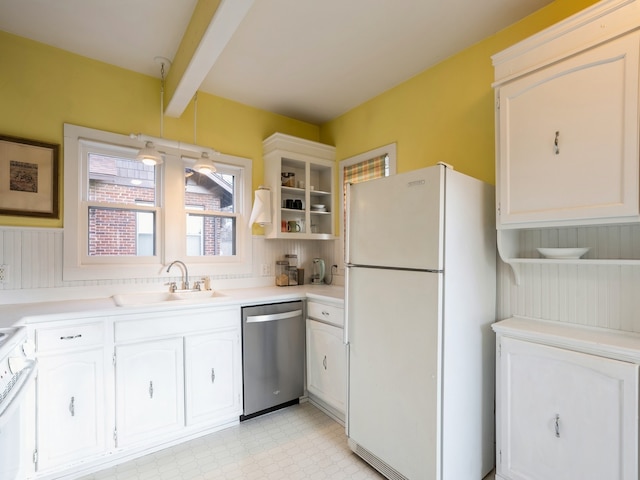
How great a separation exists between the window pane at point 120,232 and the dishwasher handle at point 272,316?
1022 mm

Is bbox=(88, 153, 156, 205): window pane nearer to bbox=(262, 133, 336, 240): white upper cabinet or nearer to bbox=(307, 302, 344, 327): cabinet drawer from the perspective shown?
bbox=(262, 133, 336, 240): white upper cabinet

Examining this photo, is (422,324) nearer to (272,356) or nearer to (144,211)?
(272,356)

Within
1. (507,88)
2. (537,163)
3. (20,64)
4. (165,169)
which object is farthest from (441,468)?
(20,64)

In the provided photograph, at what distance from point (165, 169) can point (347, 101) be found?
5.78 ft

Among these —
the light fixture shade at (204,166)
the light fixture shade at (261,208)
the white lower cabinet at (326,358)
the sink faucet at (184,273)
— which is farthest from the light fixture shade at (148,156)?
the white lower cabinet at (326,358)

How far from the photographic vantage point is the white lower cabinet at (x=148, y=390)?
1.93 m

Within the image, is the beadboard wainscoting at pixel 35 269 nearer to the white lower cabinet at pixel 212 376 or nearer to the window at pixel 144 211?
the window at pixel 144 211

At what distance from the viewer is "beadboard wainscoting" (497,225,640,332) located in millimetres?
1513

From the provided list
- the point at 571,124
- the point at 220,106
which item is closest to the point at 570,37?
the point at 571,124

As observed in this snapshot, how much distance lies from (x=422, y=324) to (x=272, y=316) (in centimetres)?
127

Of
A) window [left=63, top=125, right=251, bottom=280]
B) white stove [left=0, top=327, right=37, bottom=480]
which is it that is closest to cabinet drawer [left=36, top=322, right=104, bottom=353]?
white stove [left=0, top=327, right=37, bottom=480]

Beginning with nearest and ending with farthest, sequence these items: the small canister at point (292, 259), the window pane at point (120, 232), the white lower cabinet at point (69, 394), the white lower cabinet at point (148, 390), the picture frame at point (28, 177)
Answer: the white lower cabinet at point (69, 394)
the white lower cabinet at point (148, 390)
the picture frame at point (28, 177)
the window pane at point (120, 232)
the small canister at point (292, 259)

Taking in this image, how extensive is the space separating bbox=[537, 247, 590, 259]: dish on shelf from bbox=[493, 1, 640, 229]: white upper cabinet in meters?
0.17

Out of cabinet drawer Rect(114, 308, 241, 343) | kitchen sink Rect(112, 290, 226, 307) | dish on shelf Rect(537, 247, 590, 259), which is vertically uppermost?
dish on shelf Rect(537, 247, 590, 259)
